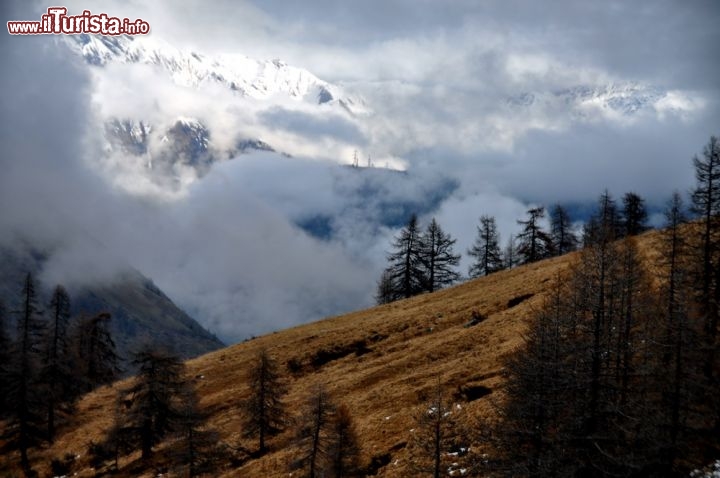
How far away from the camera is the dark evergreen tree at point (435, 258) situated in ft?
252

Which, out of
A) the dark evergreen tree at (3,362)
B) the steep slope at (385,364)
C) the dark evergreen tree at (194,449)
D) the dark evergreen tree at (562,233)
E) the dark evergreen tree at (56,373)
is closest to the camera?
the steep slope at (385,364)

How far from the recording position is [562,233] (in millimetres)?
86500

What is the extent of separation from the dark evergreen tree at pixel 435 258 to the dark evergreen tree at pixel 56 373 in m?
43.3

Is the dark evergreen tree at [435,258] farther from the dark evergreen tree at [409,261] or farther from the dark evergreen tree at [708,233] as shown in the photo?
the dark evergreen tree at [708,233]

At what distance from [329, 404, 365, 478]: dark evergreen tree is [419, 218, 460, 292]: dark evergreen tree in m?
46.0

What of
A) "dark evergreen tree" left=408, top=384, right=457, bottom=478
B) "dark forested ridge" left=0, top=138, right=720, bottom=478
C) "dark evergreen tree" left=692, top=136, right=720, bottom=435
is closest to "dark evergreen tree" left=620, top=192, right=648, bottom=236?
"dark forested ridge" left=0, top=138, right=720, bottom=478

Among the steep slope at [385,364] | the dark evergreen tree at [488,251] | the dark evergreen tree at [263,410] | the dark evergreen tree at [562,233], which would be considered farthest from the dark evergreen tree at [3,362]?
the dark evergreen tree at [562,233]

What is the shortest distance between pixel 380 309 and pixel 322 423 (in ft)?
108

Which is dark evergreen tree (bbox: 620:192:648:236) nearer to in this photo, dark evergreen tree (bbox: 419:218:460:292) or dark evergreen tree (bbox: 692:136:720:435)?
dark evergreen tree (bbox: 419:218:460:292)

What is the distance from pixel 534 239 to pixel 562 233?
10.2 m

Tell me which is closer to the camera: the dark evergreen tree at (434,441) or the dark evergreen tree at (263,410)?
the dark evergreen tree at (434,441)

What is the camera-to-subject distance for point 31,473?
46375 millimetres

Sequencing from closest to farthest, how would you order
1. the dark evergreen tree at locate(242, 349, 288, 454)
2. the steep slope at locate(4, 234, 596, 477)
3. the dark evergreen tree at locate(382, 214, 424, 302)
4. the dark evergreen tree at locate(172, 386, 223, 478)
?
the steep slope at locate(4, 234, 596, 477) → the dark evergreen tree at locate(172, 386, 223, 478) → the dark evergreen tree at locate(242, 349, 288, 454) → the dark evergreen tree at locate(382, 214, 424, 302)

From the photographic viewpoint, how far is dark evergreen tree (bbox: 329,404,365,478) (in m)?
30.7
